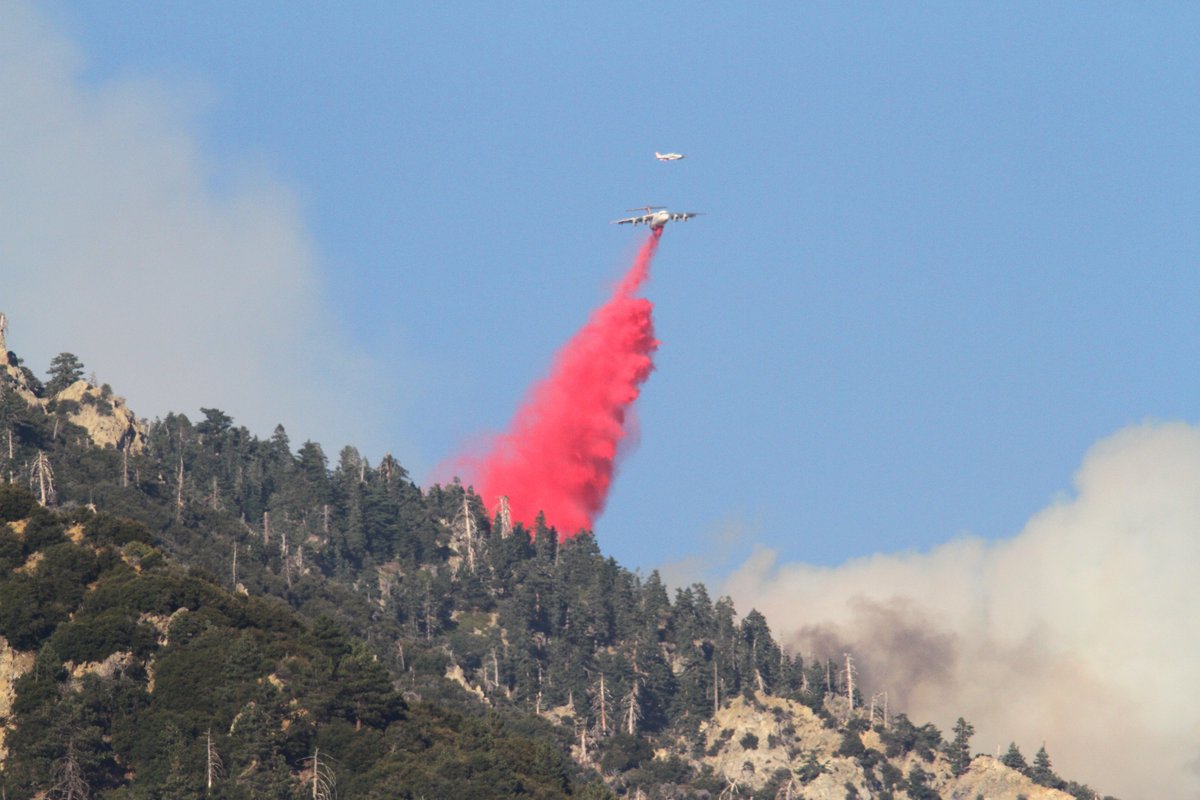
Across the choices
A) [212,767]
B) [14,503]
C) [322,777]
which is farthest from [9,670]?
[322,777]

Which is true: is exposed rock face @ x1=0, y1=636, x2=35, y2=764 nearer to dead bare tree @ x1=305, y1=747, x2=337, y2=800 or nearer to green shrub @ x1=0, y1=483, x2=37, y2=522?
green shrub @ x1=0, y1=483, x2=37, y2=522

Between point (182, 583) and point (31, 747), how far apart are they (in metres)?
25.7

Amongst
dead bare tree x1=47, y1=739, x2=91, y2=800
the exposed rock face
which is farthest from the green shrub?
dead bare tree x1=47, y1=739, x2=91, y2=800

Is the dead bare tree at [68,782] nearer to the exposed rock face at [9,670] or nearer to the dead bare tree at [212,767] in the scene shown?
the exposed rock face at [9,670]

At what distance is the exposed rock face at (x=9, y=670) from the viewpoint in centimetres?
16762

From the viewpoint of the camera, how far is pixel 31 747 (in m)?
161

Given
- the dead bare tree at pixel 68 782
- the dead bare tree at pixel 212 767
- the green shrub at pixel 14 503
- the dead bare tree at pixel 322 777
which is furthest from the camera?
the green shrub at pixel 14 503

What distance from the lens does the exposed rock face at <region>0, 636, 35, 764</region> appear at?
168 m

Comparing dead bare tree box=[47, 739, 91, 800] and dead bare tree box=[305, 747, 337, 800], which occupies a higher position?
dead bare tree box=[305, 747, 337, 800]

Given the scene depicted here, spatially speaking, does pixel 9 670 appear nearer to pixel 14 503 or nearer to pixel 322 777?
pixel 14 503

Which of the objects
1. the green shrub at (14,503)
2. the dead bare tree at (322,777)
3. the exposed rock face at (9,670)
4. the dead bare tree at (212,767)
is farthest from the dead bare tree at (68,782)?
the green shrub at (14,503)

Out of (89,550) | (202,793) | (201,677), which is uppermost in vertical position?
(89,550)

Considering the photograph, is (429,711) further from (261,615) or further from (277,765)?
(277,765)

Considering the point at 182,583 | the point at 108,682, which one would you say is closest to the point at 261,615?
the point at 182,583
